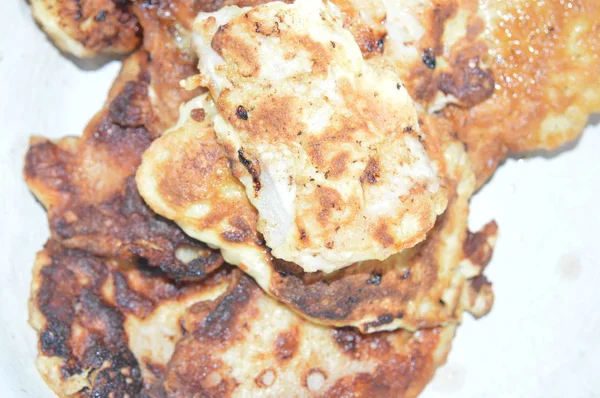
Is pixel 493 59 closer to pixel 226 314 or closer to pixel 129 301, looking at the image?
pixel 226 314

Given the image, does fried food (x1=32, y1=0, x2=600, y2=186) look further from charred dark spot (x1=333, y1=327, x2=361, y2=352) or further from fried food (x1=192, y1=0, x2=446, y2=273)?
charred dark spot (x1=333, y1=327, x2=361, y2=352)

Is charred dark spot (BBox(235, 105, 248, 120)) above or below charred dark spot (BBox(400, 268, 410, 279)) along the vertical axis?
above

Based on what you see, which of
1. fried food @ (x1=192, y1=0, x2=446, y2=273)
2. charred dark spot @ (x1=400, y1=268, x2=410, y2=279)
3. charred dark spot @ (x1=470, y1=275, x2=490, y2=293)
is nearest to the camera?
fried food @ (x1=192, y1=0, x2=446, y2=273)

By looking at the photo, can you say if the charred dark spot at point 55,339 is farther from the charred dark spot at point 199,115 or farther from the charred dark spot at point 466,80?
the charred dark spot at point 466,80

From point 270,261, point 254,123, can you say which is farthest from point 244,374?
point 254,123

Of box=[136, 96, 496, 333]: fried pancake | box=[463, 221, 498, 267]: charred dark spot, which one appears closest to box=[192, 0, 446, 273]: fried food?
box=[136, 96, 496, 333]: fried pancake

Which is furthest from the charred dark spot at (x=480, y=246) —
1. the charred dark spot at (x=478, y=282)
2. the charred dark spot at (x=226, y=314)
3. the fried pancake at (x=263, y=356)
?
the charred dark spot at (x=226, y=314)

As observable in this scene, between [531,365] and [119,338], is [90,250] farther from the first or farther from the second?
[531,365]

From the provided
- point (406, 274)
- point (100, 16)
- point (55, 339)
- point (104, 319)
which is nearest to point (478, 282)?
point (406, 274)
